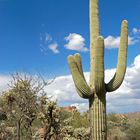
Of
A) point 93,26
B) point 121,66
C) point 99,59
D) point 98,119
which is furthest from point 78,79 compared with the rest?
point 93,26

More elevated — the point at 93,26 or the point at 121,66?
the point at 93,26

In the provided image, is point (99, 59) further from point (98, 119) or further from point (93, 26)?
point (98, 119)

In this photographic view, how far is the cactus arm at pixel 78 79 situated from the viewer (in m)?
9.30

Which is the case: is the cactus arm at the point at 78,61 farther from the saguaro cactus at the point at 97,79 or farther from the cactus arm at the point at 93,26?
the cactus arm at the point at 93,26

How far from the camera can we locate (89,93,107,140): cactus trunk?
9.24 m

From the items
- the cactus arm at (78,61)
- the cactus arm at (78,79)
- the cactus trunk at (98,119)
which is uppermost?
the cactus arm at (78,61)

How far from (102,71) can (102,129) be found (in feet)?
4.83

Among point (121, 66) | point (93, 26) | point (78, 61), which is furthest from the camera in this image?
point (93, 26)

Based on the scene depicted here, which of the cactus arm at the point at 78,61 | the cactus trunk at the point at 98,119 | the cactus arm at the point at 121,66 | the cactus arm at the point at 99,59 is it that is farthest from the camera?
the cactus arm at the point at 121,66

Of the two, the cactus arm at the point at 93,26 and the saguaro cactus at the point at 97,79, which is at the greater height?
the cactus arm at the point at 93,26

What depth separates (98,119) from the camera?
9.23 metres

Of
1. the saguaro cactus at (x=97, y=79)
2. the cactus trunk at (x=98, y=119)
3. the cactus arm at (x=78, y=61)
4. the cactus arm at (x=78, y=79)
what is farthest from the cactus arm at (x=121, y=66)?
the cactus arm at (x=78, y=61)

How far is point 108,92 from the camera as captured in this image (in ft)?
32.2

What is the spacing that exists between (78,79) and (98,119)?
3.67 feet
